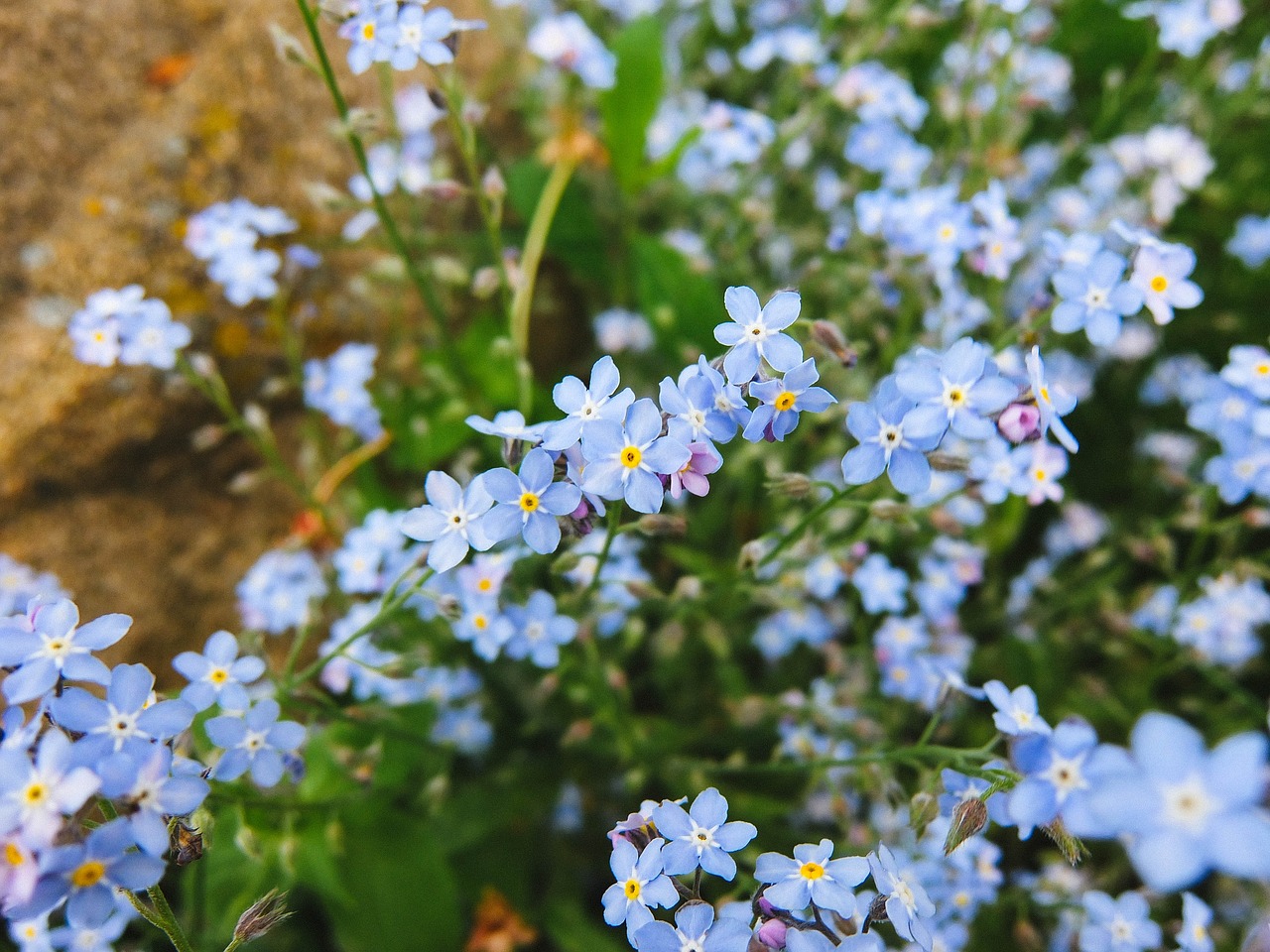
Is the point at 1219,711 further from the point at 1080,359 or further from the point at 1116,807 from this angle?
the point at 1116,807

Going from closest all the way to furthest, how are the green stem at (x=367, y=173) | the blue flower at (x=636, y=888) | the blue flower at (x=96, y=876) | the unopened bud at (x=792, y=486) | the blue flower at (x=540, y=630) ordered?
the blue flower at (x=96, y=876)
the blue flower at (x=636, y=888)
the unopened bud at (x=792, y=486)
the green stem at (x=367, y=173)
the blue flower at (x=540, y=630)

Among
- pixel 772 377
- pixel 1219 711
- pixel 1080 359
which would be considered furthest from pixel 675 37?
pixel 1219 711

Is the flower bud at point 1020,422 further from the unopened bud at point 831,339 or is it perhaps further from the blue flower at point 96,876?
the blue flower at point 96,876

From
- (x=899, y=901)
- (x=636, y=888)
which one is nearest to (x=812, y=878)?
(x=899, y=901)

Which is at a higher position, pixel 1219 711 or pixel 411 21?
pixel 411 21

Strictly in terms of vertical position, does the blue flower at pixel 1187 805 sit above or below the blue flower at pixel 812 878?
above

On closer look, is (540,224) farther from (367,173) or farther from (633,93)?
(367,173)

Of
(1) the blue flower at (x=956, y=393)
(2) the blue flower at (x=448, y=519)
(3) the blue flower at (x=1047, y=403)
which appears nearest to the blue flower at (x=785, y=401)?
(1) the blue flower at (x=956, y=393)
